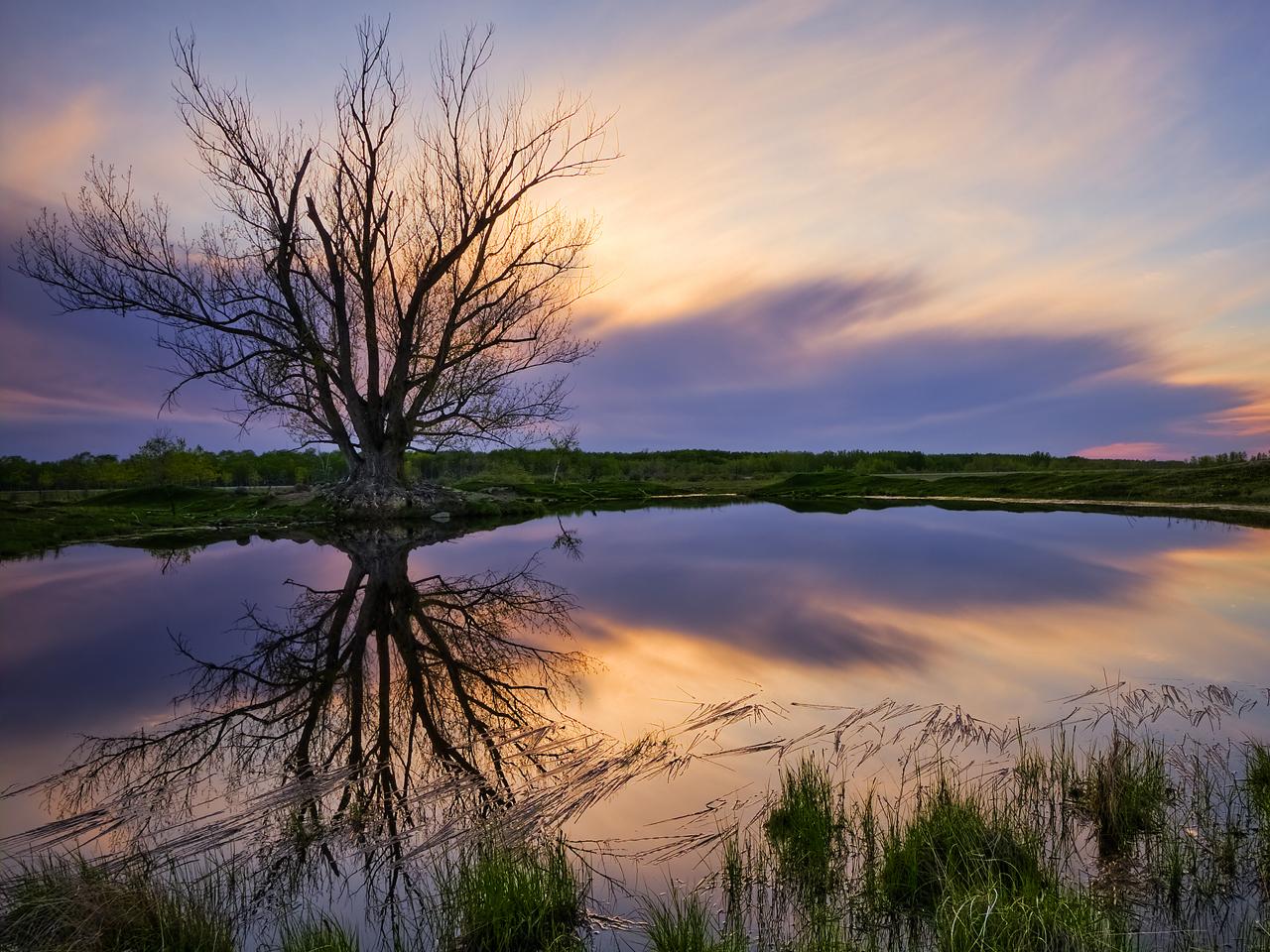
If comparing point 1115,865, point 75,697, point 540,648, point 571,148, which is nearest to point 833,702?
point 1115,865

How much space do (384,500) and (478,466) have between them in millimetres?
32266

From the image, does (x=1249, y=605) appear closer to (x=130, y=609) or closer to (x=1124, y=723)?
(x=1124, y=723)

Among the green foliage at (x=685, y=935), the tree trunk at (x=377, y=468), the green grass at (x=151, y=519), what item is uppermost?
the tree trunk at (x=377, y=468)

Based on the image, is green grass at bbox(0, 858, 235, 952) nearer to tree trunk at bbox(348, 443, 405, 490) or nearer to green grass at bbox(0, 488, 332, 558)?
green grass at bbox(0, 488, 332, 558)

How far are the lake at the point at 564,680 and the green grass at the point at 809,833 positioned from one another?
10.8 inches

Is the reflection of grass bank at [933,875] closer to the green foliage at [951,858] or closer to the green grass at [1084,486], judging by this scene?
the green foliage at [951,858]

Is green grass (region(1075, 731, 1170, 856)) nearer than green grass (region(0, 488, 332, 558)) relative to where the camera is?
Yes

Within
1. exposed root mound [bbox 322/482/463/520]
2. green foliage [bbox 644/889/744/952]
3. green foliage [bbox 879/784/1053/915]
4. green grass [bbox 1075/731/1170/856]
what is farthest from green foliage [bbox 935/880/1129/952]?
exposed root mound [bbox 322/482/463/520]

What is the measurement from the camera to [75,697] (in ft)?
20.5

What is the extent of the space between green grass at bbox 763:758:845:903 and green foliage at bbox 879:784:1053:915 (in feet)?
0.91

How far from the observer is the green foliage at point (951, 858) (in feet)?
10.2

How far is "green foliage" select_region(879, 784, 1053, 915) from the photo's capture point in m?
3.11

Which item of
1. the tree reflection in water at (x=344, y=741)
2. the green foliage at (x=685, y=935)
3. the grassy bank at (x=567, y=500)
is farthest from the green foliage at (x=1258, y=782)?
the grassy bank at (x=567, y=500)

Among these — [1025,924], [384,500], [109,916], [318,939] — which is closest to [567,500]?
[384,500]
